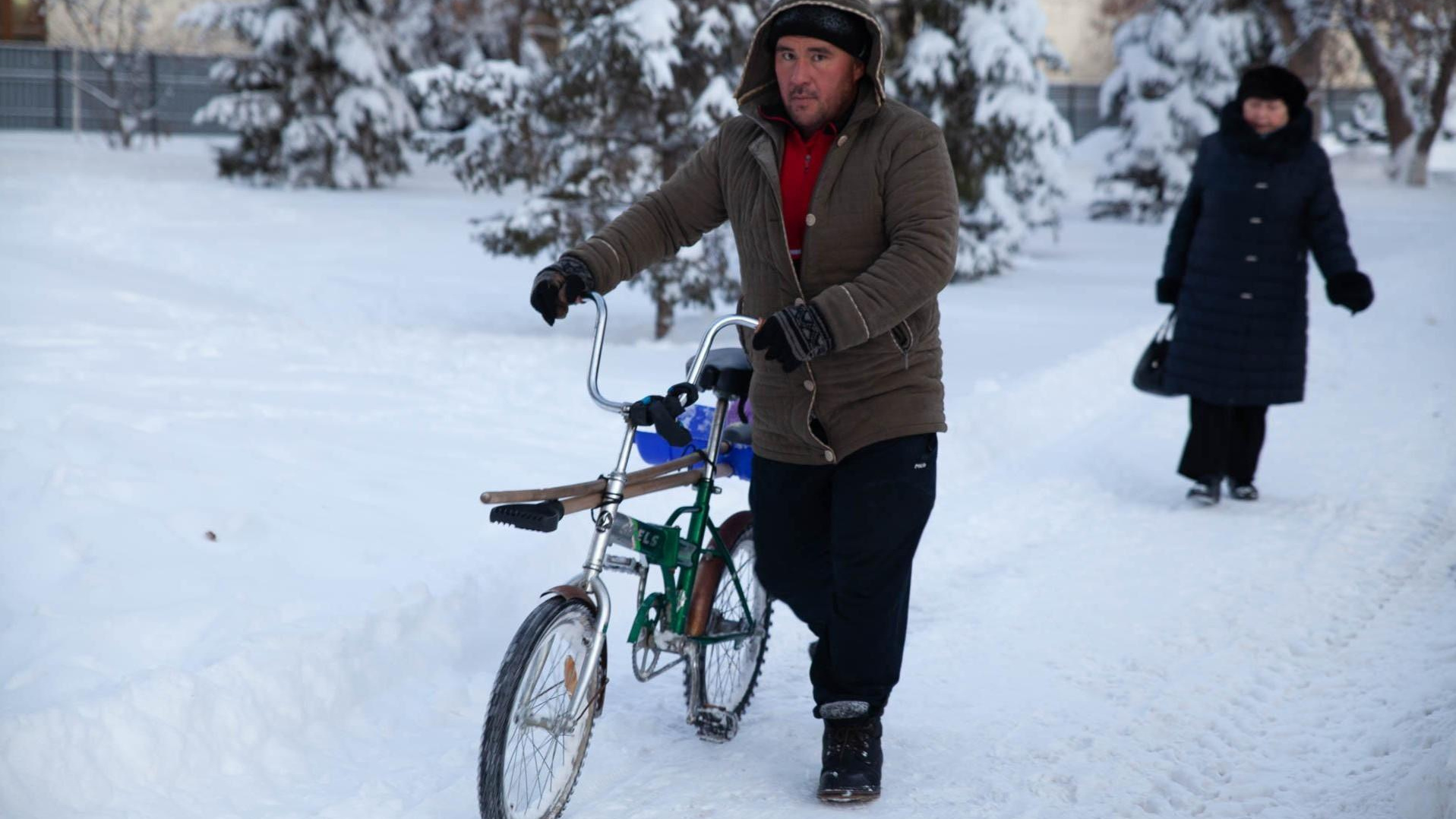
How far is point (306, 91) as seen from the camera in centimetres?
2220

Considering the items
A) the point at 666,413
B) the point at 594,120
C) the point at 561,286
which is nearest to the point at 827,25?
the point at 561,286

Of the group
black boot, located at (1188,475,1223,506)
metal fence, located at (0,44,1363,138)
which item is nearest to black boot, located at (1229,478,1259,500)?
black boot, located at (1188,475,1223,506)

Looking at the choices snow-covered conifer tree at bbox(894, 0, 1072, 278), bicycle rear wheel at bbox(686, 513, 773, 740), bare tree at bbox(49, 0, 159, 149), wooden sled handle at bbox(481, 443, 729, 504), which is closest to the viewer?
wooden sled handle at bbox(481, 443, 729, 504)

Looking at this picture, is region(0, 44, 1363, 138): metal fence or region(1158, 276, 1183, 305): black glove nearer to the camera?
region(1158, 276, 1183, 305): black glove

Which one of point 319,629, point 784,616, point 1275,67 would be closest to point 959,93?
point 1275,67

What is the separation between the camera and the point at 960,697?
15.0ft

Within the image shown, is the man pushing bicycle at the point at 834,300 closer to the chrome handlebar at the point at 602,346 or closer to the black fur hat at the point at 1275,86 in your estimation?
the chrome handlebar at the point at 602,346

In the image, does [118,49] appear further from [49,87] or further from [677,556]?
[677,556]

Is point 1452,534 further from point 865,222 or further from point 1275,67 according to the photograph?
point 865,222

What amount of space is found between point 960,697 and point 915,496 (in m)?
1.26

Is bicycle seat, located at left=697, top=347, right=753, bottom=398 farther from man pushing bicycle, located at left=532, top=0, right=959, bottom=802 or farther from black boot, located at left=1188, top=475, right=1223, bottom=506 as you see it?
black boot, located at left=1188, top=475, right=1223, bottom=506

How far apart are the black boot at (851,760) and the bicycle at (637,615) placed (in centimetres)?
40

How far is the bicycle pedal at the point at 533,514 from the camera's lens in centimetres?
308

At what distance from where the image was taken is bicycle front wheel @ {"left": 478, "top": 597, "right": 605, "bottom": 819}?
10.4 ft
